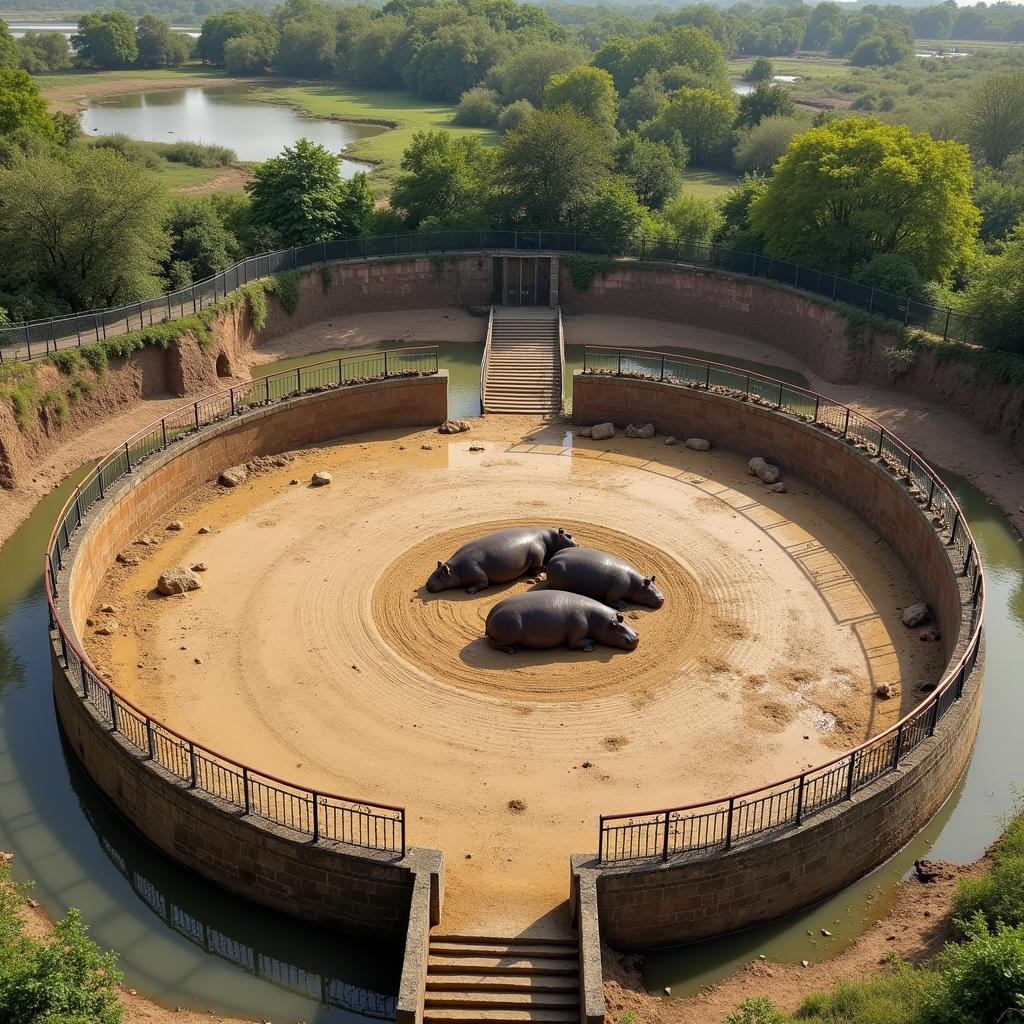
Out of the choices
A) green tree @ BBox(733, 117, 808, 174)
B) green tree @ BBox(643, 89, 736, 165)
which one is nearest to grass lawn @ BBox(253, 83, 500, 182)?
green tree @ BBox(643, 89, 736, 165)

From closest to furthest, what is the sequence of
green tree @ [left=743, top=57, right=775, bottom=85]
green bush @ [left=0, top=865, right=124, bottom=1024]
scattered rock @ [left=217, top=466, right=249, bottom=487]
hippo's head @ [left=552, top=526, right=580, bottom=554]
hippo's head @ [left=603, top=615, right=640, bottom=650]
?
green bush @ [left=0, top=865, right=124, bottom=1024], hippo's head @ [left=603, top=615, right=640, bottom=650], hippo's head @ [left=552, top=526, right=580, bottom=554], scattered rock @ [left=217, top=466, right=249, bottom=487], green tree @ [left=743, top=57, right=775, bottom=85]

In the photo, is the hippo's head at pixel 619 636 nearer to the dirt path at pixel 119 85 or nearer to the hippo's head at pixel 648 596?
the hippo's head at pixel 648 596

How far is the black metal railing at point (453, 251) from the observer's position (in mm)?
39438

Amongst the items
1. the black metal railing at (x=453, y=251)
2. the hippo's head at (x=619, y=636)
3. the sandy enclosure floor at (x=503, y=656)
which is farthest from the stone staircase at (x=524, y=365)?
the hippo's head at (x=619, y=636)

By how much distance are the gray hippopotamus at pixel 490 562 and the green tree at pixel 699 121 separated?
2585 inches

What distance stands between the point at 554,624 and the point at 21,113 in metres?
45.9

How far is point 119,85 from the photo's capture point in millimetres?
137375

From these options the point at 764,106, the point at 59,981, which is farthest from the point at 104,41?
the point at 59,981

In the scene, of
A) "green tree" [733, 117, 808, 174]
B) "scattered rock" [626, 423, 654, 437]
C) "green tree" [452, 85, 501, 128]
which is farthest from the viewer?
"green tree" [452, 85, 501, 128]

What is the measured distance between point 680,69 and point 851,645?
9190cm

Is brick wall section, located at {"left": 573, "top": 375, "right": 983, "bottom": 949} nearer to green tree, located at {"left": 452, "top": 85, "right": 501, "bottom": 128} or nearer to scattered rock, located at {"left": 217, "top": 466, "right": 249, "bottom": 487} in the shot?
scattered rock, located at {"left": 217, "top": 466, "right": 249, "bottom": 487}

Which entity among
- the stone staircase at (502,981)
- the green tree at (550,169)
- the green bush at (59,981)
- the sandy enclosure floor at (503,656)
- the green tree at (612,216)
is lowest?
the stone staircase at (502,981)

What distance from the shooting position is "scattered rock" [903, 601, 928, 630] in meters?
27.3

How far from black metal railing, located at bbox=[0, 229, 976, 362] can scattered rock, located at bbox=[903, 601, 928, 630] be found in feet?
58.6
